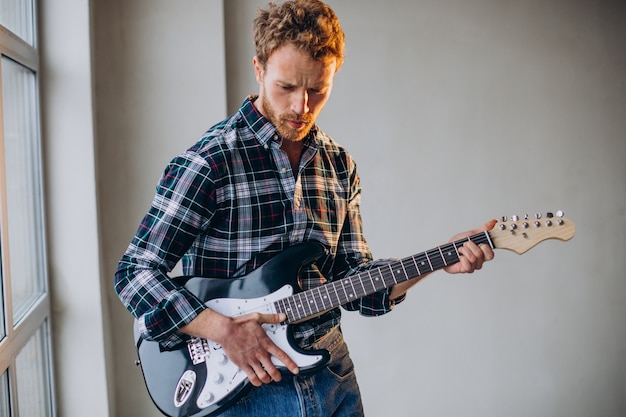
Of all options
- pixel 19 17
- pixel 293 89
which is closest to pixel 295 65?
pixel 293 89

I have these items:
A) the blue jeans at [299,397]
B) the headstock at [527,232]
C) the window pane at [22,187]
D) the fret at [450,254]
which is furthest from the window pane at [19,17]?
the headstock at [527,232]

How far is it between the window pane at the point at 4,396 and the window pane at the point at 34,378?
89mm

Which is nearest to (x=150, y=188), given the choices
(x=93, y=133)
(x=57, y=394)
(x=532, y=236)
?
(x=93, y=133)

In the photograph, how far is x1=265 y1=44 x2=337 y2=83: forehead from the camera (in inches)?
60.5

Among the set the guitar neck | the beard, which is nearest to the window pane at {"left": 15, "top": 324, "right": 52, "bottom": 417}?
the guitar neck

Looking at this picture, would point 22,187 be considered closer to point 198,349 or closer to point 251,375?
point 198,349

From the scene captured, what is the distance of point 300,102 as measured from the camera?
155cm

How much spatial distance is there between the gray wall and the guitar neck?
53.2 inches

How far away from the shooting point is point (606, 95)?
3.15m

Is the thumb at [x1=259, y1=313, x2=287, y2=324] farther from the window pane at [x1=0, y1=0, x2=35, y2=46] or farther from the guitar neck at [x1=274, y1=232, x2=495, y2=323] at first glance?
the window pane at [x1=0, y1=0, x2=35, y2=46]

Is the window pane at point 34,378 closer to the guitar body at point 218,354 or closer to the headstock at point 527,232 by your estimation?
the guitar body at point 218,354

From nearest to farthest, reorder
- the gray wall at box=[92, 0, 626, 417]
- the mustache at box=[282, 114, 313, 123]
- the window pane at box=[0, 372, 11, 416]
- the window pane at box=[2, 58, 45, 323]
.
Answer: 1. the mustache at box=[282, 114, 313, 123]
2. the window pane at box=[0, 372, 11, 416]
3. the window pane at box=[2, 58, 45, 323]
4. the gray wall at box=[92, 0, 626, 417]

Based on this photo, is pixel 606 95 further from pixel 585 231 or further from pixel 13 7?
pixel 13 7

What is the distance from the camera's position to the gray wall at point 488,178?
2908mm
